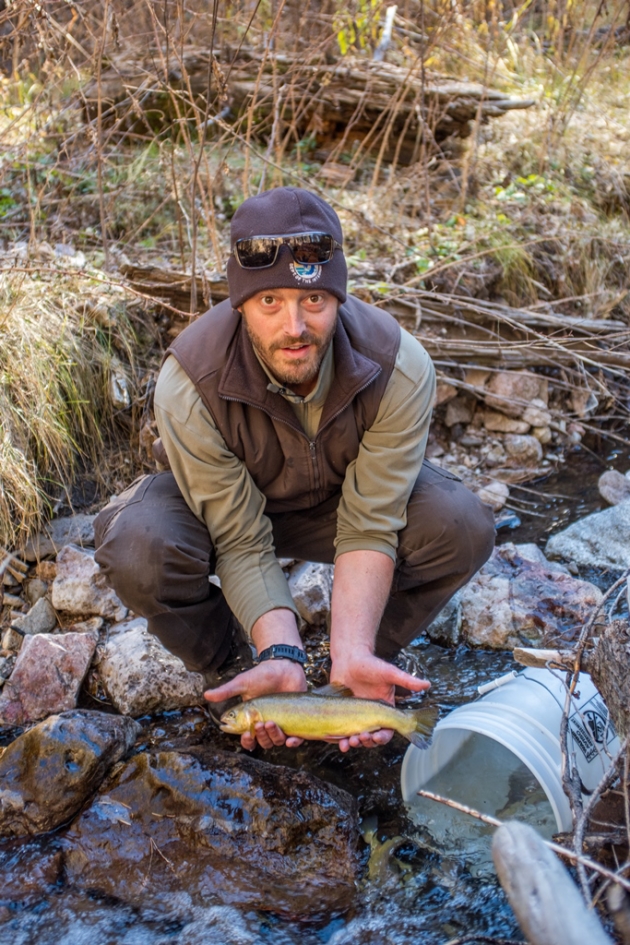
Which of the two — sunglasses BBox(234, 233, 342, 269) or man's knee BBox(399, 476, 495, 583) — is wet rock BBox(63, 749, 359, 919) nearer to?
man's knee BBox(399, 476, 495, 583)

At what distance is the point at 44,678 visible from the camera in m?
3.56

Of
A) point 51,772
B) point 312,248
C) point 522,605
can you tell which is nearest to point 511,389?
point 522,605

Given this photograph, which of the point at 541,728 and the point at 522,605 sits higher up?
the point at 541,728

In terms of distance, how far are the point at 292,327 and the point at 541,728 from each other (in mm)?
1506

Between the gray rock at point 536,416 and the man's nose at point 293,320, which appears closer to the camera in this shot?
the man's nose at point 293,320

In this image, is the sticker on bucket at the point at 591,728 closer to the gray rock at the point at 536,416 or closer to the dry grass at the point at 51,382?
the dry grass at the point at 51,382

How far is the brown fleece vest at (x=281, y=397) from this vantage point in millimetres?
2891

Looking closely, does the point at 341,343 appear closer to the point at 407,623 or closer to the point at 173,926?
the point at 407,623

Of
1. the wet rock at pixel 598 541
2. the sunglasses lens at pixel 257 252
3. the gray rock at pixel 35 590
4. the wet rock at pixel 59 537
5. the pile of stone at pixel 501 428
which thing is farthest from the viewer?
the pile of stone at pixel 501 428

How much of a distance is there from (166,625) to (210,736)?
629 mm

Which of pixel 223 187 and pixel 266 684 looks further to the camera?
pixel 223 187

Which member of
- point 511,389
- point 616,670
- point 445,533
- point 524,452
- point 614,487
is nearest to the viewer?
point 616,670

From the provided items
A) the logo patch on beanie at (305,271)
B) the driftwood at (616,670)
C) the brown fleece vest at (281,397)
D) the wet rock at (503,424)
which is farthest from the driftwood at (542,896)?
the wet rock at (503,424)

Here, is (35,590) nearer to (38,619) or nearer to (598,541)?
(38,619)
